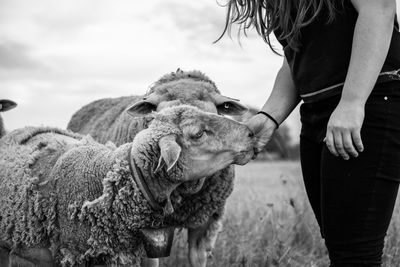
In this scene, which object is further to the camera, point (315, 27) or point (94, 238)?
point (94, 238)

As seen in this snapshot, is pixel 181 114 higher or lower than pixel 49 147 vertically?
higher

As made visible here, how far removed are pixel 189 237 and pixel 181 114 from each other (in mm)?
1434

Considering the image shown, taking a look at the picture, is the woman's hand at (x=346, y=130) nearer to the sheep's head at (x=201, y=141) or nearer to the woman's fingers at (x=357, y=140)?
the woman's fingers at (x=357, y=140)

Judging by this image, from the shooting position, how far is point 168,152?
261 cm

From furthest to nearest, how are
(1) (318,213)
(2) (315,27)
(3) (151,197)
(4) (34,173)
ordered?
(4) (34,173) → (3) (151,197) → (1) (318,213) → (2) (315,27)

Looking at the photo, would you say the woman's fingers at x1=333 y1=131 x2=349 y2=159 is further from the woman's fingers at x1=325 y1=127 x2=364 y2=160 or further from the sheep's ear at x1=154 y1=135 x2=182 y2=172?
the sheep's ear at x1=154 y1=135 x2=182 y2=172

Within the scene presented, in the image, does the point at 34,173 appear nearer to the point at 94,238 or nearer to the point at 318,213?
the point at 94,238

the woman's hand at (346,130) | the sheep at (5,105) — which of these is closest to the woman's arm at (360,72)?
the woman's hand at (346,130)

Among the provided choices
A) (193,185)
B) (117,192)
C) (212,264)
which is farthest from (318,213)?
(212,264)

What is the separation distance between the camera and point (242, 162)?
284 centimetres

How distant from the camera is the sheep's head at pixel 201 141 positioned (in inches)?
A: 108

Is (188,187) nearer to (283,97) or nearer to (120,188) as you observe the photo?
(120,188)

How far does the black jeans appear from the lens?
2010 mm

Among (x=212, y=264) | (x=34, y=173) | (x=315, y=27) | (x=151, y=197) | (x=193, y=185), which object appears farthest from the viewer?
(x=212, y=264)
